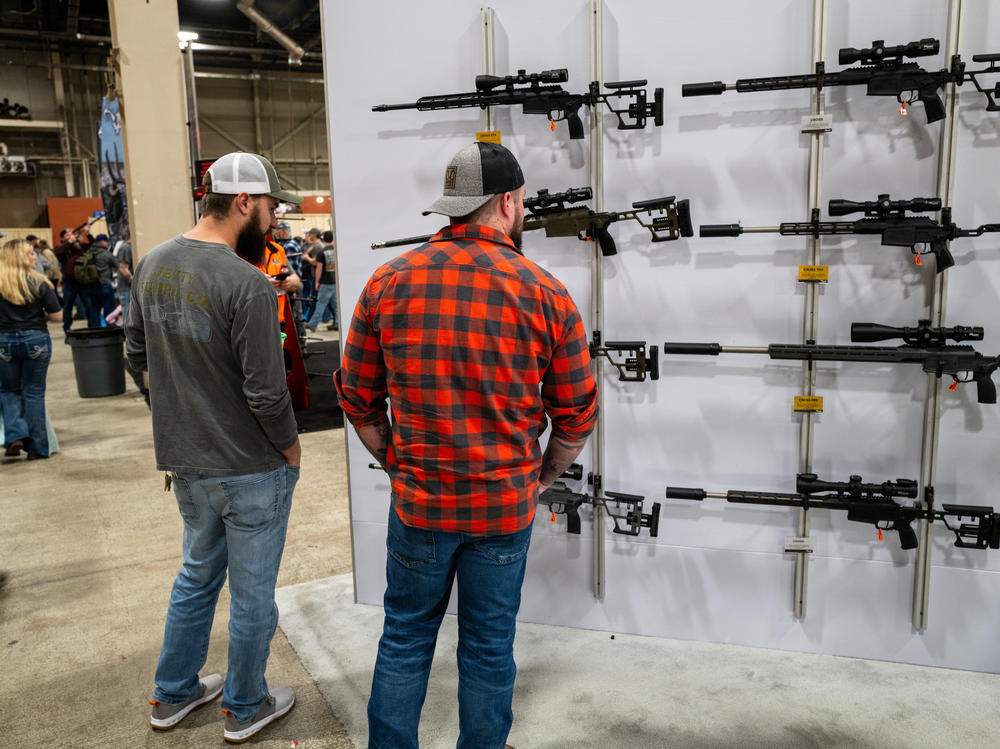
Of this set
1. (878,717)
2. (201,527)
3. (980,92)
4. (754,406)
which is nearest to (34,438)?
(201,527)

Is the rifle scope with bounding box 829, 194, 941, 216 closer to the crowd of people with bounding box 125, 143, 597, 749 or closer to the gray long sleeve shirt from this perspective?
the crowd of people with bounding box 125, 143, 597, 749

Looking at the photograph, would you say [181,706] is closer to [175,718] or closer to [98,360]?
[175,718]

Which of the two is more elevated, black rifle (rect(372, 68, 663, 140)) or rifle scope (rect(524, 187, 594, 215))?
black rifle (rect(372, 68, 663, 140))

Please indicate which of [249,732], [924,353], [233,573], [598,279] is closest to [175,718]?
[249,732]

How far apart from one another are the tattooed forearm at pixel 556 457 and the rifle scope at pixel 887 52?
172cm

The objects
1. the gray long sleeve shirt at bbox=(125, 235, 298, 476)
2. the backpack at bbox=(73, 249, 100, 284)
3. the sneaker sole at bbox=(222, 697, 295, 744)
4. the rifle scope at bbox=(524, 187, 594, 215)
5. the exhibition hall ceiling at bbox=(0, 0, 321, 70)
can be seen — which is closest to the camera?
the gray long sleeve shirt at bbox=(125, 235, 298, 476)

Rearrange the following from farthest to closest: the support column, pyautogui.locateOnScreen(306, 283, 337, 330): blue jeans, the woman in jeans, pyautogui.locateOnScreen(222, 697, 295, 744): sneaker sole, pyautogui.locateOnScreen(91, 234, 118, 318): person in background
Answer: pyautogui.locateOnScreen(306, 283, 337, 330): blue jeans < pyautogui.locateOnScreen(91, 234, 118, 318): person in background < the woman in jeans < the support column < pyautogui.locateOnScreen(222, 697, 295, 744): sneaker sole

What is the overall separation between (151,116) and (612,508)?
4534mm

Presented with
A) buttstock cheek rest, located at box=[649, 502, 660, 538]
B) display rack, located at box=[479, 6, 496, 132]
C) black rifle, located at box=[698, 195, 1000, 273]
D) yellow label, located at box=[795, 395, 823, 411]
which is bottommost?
buttstock cheek rest, located at box=[649, 502, 660, 538]

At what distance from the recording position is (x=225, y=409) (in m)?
2.34

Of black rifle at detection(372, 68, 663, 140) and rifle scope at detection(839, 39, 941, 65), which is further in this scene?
black rifle at detection(372, 68, 663, 140)

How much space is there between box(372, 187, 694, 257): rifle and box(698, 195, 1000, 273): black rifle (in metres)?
0.43

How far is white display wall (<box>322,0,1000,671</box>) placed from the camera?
2811 mm

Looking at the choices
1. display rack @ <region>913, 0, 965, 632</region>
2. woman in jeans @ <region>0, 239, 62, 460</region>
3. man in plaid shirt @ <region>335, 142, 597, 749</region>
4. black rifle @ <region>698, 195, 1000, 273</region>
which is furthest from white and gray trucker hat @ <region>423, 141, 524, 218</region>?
woman in jeans @ <region>0, 239, 62, 460</region>
